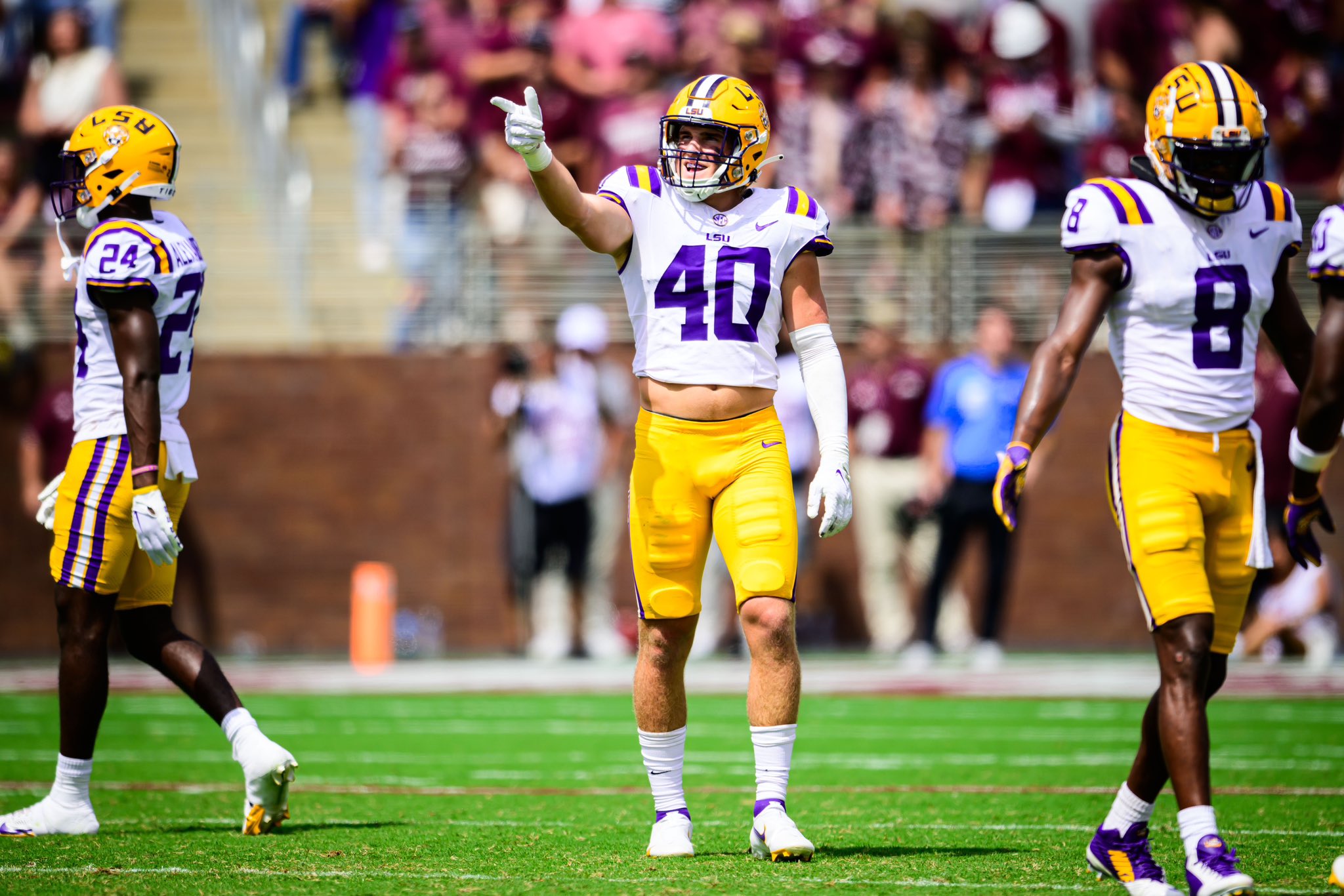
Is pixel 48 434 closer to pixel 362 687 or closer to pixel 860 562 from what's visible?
pixel 362 687

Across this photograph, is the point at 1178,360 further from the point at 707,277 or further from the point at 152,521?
the point at 152,521

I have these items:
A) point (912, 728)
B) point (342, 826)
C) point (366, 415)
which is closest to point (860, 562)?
point (366, 415)

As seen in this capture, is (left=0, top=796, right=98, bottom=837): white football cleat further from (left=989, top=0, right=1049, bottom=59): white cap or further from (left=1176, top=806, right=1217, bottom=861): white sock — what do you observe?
(left=989, top=0, right=1049, bottom=59): white cap

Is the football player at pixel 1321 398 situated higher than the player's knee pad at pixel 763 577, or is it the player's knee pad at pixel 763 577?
the football player at pixel 1321 398

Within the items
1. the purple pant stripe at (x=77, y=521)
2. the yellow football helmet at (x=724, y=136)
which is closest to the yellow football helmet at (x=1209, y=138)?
the yellow football helmet at (x=724, y=136)

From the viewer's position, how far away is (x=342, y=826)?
224 inches

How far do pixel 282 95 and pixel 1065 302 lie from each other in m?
12.7

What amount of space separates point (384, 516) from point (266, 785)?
27.1ft

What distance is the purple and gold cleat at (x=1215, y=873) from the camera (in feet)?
13.4

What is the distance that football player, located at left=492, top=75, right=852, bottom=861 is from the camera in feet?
16.4

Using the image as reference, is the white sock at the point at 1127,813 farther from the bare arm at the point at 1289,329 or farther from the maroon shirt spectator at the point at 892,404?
the maroon shirt spectator at the point at 892,404

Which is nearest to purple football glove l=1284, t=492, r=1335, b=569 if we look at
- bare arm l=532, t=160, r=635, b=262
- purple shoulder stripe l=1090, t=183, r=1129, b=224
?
purple shoulder stripe l=1090, t=183, r=1129, b=224

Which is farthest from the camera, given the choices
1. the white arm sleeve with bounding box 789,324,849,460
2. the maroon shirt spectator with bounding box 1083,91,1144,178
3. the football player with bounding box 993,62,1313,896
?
the maroon shirt spectator with bounding box 1083,91,1144,178

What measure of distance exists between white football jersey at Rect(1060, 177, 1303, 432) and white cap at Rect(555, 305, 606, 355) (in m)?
8.25
